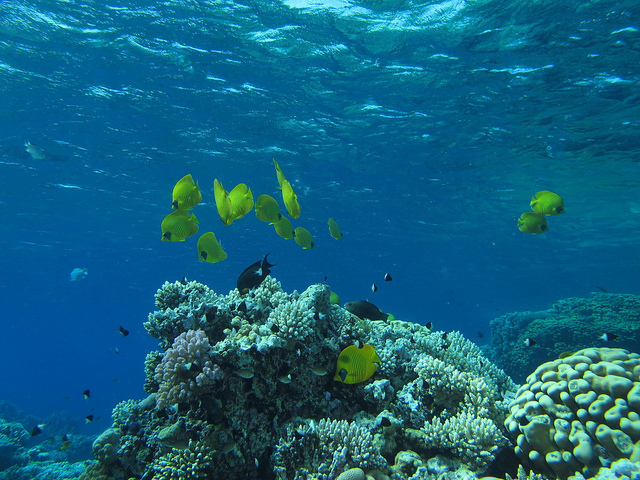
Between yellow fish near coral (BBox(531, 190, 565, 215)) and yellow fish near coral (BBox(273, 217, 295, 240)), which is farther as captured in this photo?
yellow fish near coral (BBox(531, 190, 565, 215))

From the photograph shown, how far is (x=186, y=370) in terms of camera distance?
413cm

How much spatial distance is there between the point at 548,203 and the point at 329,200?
22420 millimetres

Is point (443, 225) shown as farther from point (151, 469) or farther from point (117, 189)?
point (151, 469)

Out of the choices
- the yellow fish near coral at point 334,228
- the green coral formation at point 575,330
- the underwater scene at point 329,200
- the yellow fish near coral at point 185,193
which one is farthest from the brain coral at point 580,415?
the green coral formation at point 575,330

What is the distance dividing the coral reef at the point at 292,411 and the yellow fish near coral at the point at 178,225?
107 cm

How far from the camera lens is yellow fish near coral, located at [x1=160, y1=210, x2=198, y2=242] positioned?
486 cm

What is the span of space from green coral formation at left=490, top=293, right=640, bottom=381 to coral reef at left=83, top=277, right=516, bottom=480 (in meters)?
12.3

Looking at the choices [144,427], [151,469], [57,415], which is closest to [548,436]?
[151,469]

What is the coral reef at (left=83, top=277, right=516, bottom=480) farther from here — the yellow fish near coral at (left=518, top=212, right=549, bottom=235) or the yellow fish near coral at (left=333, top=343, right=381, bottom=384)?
the yellow fish near coral at (left=518, top=212, right=549, bottom=235)

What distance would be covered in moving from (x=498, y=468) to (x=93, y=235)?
39783 mm

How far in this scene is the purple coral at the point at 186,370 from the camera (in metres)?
4.04

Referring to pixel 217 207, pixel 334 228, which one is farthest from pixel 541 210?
pixel 217 207

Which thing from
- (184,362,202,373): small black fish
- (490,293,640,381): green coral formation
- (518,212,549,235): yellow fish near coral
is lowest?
(490,293,640,381): green coral formation

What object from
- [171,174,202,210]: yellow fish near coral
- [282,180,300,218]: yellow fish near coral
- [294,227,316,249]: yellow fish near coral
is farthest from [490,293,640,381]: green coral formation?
[171,174,202,210]: yellow fish near coral
